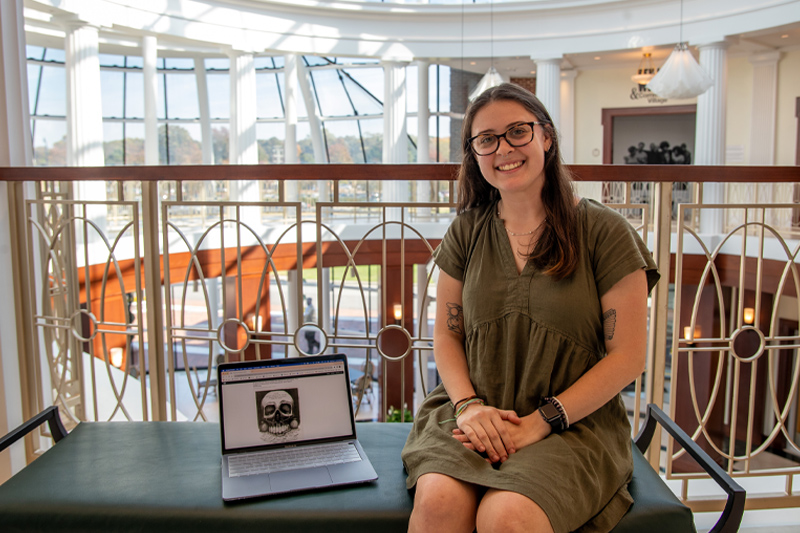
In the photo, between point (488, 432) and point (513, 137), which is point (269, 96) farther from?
point (488, 432)

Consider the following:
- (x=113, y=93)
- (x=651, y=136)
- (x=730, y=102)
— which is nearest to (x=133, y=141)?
(x=113, y=93)

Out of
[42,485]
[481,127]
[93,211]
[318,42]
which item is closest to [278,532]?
[42,485]

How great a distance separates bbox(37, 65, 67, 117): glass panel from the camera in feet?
36.7

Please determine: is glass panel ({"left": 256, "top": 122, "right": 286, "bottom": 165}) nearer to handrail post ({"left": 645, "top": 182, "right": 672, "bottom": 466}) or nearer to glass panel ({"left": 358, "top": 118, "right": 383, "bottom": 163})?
glass panel ({"left": 358, "top": 118, "right": 383, "bottom": 163})

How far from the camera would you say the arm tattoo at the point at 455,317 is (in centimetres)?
161

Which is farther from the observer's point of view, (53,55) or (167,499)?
(53,55)

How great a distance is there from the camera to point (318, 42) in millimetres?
9648

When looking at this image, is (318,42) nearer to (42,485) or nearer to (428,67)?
(428,67)

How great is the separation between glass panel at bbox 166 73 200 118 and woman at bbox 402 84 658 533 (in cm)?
1193

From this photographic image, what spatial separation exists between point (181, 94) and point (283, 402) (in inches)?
471

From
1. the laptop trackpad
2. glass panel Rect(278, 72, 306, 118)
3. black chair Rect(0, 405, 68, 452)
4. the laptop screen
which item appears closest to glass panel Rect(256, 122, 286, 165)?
glass panel Rect(278, 72, 306, 118)

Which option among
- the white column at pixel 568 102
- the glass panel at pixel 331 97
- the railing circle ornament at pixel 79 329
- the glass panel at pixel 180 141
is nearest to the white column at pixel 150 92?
the glass panel at pixel 180 141

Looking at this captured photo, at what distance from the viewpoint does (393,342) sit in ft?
6.98

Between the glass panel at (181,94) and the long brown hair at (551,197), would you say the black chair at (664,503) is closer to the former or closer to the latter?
the long brown hair at (551,197)
